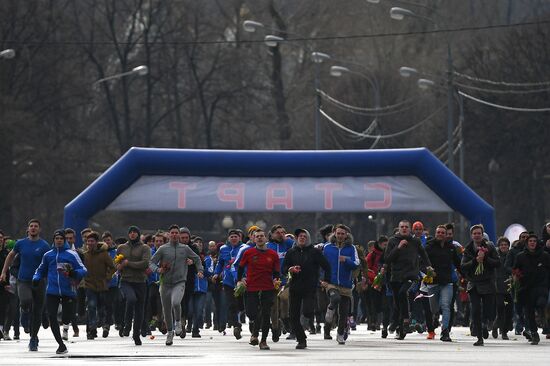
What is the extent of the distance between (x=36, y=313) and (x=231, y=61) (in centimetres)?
4137

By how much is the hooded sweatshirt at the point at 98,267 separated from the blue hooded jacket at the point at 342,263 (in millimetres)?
4380

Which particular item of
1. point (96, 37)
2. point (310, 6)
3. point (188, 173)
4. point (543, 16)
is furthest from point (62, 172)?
point (188, 173)

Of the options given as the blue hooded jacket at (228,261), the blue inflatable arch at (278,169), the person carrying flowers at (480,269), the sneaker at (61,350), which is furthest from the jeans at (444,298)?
the blue inflatable arch at (278,169)

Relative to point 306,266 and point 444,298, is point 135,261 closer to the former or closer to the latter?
point 306,266

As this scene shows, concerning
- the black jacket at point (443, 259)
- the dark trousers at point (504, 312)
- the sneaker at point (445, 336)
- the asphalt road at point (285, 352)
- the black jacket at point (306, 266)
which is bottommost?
the asphalt road at point (285, 352)

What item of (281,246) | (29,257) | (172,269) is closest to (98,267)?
(281,246)

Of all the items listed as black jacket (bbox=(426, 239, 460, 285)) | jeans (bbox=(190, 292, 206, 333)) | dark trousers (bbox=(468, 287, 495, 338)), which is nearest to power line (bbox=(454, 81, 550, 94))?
jeans (bbox=(190, 292, 206, 333))

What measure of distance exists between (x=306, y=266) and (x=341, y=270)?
1691mm

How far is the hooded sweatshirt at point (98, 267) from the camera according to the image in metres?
28.8

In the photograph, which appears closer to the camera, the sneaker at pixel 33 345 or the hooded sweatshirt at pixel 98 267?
the sneaker at pixel 33 345

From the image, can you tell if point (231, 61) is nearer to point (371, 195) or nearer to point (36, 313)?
point (371, 195)

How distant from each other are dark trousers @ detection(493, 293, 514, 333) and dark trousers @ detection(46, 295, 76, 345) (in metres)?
7.02

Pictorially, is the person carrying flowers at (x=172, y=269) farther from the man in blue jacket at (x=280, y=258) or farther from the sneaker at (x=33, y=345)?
the sneaker at (x=33, y=345)

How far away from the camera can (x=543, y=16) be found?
63500 millimetres
